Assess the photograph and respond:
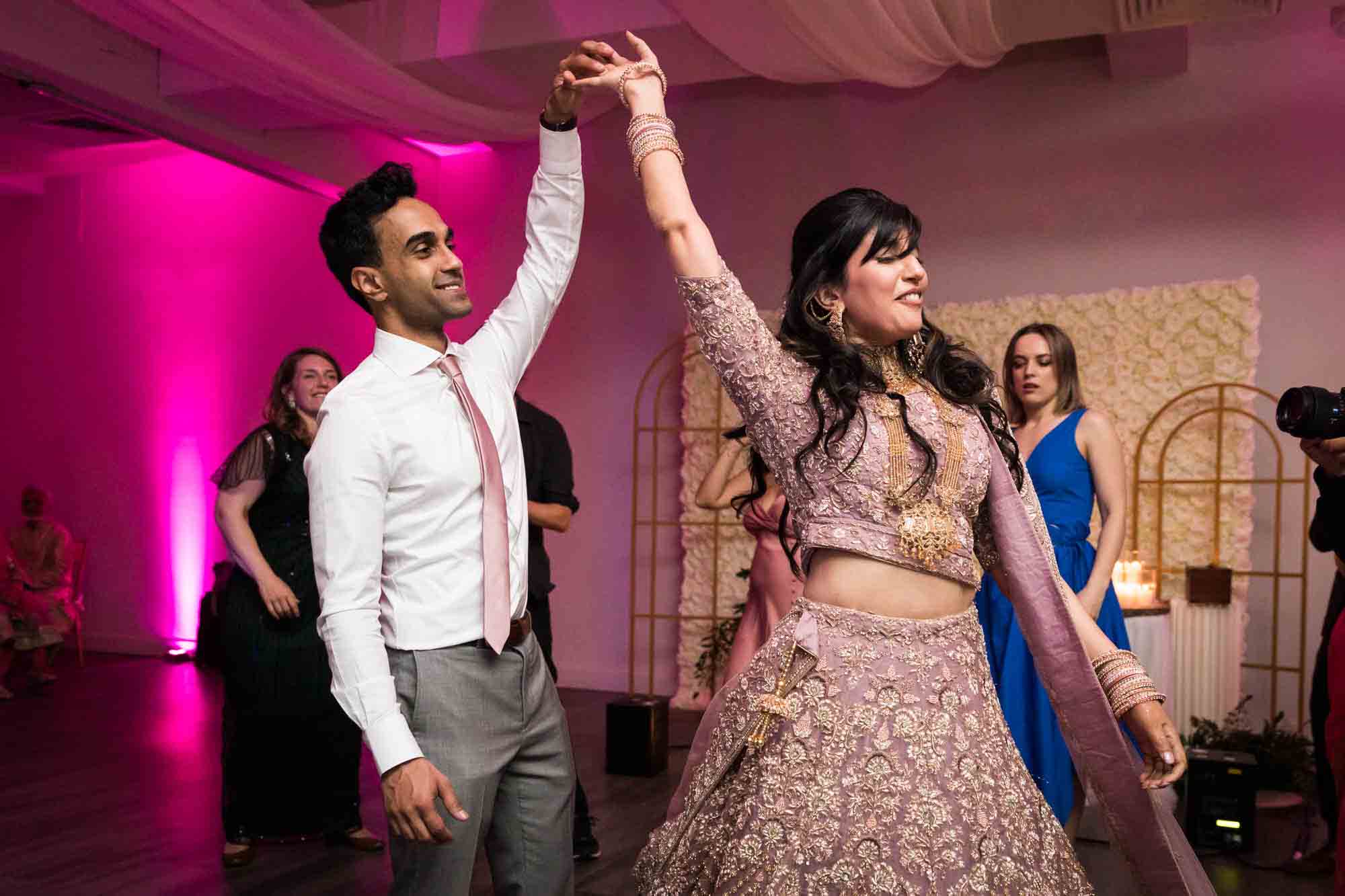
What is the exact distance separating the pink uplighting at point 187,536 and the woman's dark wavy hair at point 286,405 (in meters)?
5.28

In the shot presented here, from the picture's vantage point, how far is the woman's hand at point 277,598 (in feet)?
12.1

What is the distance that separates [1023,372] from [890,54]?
1389 millimetres

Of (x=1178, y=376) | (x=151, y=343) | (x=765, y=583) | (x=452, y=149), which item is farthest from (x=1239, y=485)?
(x=151, y=343)

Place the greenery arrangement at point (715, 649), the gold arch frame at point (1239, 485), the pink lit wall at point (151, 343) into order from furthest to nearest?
the pink lit wall at point (151, 343) < the greenery arrangement at point (715, 649) < the gold arch frame at point (1239, 485)

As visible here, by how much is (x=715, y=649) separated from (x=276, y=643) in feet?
10.3

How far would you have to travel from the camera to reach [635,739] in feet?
16.5

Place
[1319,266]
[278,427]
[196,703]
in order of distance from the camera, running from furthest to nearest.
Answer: [196,703] → [1319,266] → [278,427]

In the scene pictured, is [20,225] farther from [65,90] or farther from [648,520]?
[648,520]

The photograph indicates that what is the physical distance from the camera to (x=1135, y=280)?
5953 millimetres

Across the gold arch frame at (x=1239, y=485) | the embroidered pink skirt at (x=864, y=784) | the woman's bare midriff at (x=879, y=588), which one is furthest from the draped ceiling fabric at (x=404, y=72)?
the embroidered pink skirt at (x=864, y=784)

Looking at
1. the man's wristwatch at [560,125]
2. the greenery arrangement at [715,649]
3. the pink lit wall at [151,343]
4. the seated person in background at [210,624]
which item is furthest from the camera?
the pink lit wall at [151,343]

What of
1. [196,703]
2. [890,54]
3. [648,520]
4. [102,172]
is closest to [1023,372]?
[890,54]

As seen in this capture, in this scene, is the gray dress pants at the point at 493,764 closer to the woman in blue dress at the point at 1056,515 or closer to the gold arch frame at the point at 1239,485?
the woman in blue dress at the point at 1056,515

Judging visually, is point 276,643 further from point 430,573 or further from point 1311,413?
point 1311,413
